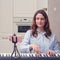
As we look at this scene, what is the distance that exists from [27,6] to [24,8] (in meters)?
0.06

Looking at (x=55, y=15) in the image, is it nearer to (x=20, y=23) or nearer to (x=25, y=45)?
(x=25, y=45)

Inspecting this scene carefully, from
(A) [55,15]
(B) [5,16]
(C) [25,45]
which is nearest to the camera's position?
(C) [25,45]

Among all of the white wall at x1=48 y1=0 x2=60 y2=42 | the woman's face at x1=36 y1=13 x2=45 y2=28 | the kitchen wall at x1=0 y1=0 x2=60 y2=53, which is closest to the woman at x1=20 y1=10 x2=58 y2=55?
the woman's face at x1=36 y1=13 x2=45 y2=28

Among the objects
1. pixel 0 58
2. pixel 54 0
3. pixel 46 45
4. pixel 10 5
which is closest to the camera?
pixel 0 58

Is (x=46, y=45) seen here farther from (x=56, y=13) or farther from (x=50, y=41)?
(x=56, y=13)

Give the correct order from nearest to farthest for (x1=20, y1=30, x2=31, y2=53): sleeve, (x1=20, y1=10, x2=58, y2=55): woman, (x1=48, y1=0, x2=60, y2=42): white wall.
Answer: (x1=20, y1=30, x2=31, y2=53): sleeve, (x1=20, y1=10, x2=58, y2=55): woman, (x1=48, y1=0, x2=60, y2=42): white wall

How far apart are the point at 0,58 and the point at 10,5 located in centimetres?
236

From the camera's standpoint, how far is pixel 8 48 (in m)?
3.19

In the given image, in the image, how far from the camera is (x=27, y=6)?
10.6 feet

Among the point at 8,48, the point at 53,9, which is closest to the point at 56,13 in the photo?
the point at 53,9

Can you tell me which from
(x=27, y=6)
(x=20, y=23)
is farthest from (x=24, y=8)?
(x=20, y=23)

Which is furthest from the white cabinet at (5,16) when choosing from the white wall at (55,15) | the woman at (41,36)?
the woman at (41,36)

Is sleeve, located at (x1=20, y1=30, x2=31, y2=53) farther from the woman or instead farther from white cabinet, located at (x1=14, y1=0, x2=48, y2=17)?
white cabinet, located at (x1=14, y1=0, x2=48, y2=17)

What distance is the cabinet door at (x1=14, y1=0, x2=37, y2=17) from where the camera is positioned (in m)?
3.19
